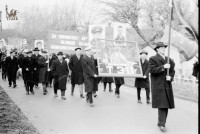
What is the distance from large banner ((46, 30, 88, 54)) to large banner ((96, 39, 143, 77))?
2.72 metres

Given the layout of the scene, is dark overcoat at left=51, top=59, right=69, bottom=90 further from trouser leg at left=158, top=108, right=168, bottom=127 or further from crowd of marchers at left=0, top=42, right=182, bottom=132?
trouser leg at left=158, top=108, right=168, bottom=127

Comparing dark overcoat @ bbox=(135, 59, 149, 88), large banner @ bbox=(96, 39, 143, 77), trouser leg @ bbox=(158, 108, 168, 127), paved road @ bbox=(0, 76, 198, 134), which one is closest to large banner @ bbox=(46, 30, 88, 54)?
large banner @ bbox=(96, 39, 143, 77)

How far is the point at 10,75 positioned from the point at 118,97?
22.5 feet

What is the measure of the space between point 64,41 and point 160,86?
9255 mm

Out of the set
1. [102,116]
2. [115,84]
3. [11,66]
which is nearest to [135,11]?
[11,66]

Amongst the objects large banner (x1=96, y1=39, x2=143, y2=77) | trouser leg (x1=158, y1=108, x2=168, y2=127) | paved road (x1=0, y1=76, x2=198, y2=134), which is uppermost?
large banner (x1=96, y1=39, x2=143, y2=77)

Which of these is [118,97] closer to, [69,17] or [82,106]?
[82,106]

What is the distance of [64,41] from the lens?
18.1m

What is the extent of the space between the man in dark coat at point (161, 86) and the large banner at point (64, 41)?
8.93m

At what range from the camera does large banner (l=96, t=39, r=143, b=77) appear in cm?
1454

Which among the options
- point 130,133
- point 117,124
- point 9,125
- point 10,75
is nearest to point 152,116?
point 117,124

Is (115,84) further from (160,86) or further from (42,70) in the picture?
(160,86)

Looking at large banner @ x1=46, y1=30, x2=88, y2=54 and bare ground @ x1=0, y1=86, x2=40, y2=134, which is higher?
large banner @ x1=46, y1=30, x2=88, y2=54

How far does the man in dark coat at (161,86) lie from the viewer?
929 centimetres
